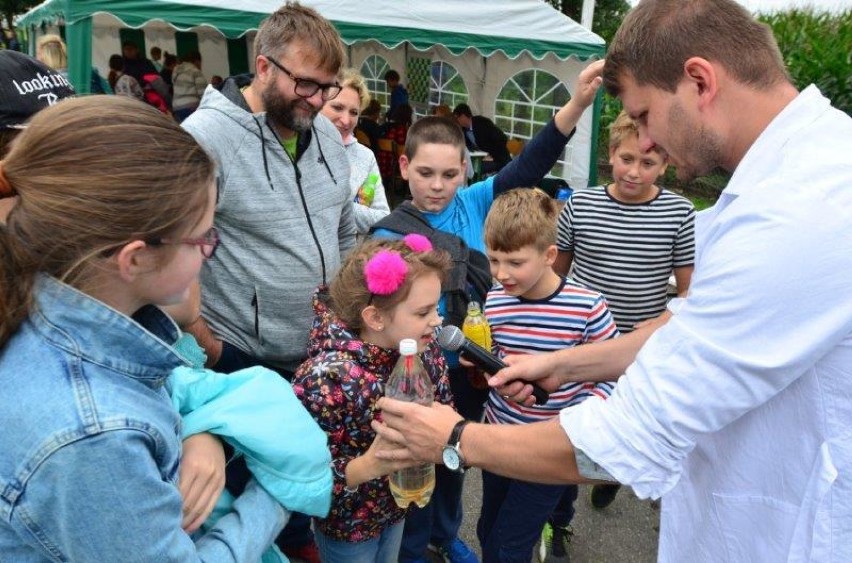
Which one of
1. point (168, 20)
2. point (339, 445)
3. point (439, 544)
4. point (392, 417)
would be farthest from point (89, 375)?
point (168, 20)

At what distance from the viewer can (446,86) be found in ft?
38.0

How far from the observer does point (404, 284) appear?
181 centimetres

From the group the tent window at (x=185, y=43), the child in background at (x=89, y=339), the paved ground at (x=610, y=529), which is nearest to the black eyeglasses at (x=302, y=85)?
the child in background at (x=89, y=339)

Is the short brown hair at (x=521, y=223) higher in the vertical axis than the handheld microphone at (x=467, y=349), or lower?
higher

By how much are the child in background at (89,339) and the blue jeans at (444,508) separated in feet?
5.45

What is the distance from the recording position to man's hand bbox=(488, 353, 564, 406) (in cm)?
187

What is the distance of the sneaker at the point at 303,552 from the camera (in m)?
2.72

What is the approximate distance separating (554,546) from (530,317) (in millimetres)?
1264

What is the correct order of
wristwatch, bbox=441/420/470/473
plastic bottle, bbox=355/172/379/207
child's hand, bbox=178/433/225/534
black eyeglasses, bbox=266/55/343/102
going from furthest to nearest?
plastic bottle, bbox=355/172/379/207 < black eyeglasses, bbox=266/55/343/102 < wristwatch, bbox=441/420/470/473 < child's hand, bbox=178/433/225/534

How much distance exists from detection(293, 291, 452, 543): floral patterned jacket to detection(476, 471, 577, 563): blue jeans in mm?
473

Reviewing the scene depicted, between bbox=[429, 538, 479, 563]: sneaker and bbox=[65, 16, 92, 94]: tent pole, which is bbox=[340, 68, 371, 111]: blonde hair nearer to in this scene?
bbox=[65, 16, 92, 94]: tent pole

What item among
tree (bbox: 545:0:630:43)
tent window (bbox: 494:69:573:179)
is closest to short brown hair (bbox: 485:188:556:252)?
tent window (bbox: 494:69:573:179)

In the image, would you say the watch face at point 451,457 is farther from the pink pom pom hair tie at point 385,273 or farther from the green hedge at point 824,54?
the green hedge at point 824,54

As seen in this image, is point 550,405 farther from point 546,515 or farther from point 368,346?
point 368,346
